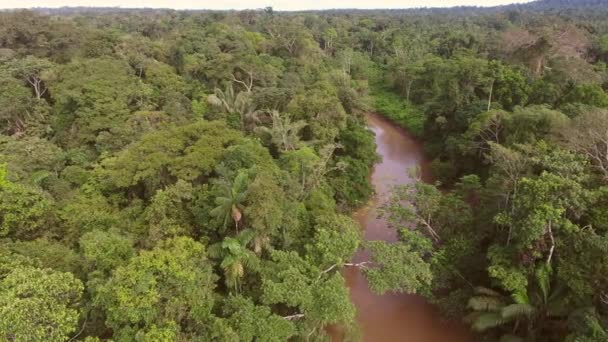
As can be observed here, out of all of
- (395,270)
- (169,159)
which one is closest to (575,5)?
(395,270)

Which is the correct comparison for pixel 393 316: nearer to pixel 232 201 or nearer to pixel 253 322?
pixel 253 322

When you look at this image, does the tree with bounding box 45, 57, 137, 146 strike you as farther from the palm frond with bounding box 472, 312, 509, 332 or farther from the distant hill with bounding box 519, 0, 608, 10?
the distant hill with bounding box 519, 0, 608, 10

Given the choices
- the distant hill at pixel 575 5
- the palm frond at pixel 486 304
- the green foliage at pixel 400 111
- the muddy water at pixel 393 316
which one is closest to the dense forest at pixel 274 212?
the palm frond at pixel 486 304

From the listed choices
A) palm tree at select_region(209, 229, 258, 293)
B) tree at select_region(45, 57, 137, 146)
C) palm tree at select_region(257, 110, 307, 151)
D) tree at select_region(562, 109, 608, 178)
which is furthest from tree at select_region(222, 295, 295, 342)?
tree at select_region(45, 57, 137, 146)

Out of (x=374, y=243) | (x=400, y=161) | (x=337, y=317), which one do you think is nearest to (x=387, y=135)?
(x=400, y=161)

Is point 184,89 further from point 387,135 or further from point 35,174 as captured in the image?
point 387,135
